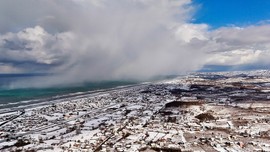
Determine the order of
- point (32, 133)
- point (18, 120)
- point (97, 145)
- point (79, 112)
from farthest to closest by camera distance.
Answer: point (79, 112) < point (18, 120) < point (32, 133) < point (97, 145)

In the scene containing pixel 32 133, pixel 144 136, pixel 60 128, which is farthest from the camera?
pixel 60 128

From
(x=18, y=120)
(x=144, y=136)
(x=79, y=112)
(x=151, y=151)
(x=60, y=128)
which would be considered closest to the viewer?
(x=151, y=151)

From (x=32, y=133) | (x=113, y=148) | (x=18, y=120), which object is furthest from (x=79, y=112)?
(x=113, y=148)

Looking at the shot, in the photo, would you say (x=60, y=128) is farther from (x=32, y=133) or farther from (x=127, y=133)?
(x=127, y=133)

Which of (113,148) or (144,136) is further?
(144,136)

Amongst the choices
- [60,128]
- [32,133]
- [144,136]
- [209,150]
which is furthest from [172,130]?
[32,133]

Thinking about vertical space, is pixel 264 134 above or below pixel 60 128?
below

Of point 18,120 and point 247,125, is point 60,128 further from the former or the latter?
point 247,125

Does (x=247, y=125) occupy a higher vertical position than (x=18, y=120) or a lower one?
lower

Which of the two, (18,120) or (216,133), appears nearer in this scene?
(216,133)
